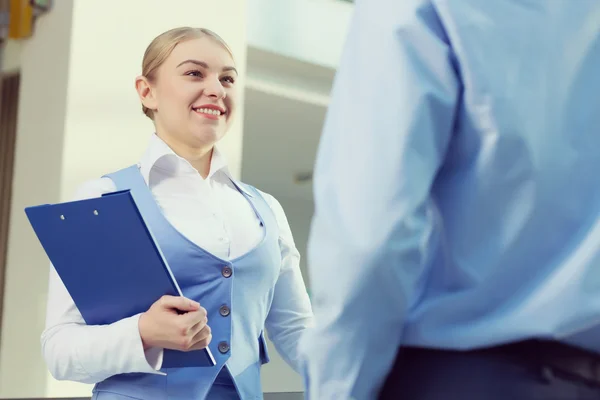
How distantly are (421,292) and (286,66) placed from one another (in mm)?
4592

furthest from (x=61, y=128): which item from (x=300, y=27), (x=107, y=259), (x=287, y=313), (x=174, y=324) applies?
(x=174, y=324)

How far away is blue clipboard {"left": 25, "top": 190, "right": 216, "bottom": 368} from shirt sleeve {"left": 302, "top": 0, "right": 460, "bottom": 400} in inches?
16.1

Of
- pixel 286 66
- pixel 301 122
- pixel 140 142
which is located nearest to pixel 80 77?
pixel 140 142

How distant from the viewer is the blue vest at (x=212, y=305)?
4.69ft

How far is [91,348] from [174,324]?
0.16 metres

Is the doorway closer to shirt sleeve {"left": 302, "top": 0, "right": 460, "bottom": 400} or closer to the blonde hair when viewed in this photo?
the blonde hair

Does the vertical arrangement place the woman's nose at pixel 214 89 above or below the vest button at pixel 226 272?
above

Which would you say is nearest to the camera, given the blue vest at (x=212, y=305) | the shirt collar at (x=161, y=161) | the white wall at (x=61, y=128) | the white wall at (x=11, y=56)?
the blue vest at (x=212, y=305)

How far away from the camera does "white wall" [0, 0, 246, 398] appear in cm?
406

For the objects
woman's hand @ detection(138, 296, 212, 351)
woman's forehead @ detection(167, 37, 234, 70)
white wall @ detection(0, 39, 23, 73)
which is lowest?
white wall @ detection(0, 39, 23, 73)

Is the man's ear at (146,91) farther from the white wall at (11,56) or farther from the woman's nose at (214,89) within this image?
the white wall at (11,56)

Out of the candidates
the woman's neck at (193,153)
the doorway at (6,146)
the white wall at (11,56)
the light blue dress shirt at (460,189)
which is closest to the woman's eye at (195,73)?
the woman's neck at (193,153)

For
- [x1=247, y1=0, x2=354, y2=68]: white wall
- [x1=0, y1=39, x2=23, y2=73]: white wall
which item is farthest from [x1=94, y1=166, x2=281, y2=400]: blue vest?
→ [x1=247, y1=0, x2=354, y2=68]: white wall

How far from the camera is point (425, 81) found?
97 cm
